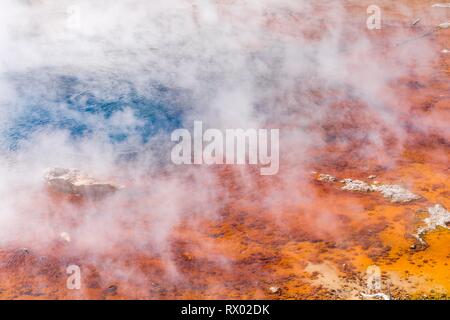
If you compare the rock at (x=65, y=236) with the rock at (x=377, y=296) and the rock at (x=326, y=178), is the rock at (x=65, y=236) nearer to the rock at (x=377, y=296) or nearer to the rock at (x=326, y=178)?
the rock at (x=377, y=296)

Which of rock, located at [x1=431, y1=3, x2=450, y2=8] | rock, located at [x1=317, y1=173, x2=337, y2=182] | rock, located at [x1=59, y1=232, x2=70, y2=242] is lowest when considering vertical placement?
rock, located at [x1=59, y1=232, x2=70, y2=242]

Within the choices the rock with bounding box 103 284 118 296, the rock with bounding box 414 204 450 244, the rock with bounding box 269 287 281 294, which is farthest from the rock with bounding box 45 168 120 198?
the rock with bounding box 414 204 450 244

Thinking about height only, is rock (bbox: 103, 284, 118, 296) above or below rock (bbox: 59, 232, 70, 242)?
below

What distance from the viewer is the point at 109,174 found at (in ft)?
29.8

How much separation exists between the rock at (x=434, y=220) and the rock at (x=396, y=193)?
45 cm

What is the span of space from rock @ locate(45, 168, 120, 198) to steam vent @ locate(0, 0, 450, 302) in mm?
38

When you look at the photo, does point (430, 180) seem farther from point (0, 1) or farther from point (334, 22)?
point (0, 1)

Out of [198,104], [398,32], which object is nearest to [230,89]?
[198,104]

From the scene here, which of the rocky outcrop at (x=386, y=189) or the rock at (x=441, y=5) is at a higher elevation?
the rock at (x=441, y=5)

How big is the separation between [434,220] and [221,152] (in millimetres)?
4699

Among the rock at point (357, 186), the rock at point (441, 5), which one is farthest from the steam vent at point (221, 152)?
the rock at point (441, 5)

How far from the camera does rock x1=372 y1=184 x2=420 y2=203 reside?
8.38m

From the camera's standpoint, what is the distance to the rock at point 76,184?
8.44 metres

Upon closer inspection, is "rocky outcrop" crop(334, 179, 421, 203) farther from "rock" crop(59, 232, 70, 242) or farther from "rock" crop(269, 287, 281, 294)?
"rock" crop(59, 232, 70, 242)
